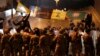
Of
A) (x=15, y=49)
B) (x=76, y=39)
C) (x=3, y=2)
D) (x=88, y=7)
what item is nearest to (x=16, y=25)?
(x=15, y=49)

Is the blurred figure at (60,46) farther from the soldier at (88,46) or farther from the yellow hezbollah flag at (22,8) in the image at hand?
the yellow hezbollah flag at (22,8)

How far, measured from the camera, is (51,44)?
352 cm

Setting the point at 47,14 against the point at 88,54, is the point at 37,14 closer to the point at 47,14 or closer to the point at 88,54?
the point at 47,14

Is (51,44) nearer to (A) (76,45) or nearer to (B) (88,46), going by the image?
(A) (76,45)

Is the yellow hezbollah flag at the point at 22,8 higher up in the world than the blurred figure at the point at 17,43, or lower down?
lower down

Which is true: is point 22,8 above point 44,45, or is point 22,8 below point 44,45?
below

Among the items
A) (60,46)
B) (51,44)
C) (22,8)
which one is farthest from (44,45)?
(22,8)

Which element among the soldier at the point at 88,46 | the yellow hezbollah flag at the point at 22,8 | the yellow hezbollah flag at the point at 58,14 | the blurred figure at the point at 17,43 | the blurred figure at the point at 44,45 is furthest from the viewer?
the yellow hezbollah flag at the point at 22,8

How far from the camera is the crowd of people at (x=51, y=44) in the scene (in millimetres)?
3422

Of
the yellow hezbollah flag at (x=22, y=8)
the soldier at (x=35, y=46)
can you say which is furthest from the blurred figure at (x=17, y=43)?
the yellow hezbollah flag at (x=22, y=8)

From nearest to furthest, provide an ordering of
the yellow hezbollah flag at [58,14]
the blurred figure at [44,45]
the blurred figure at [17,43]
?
the blurred figure at [44,45] < the blurred figure at [17,43] < the yellow hezbollah flag at [58,14]

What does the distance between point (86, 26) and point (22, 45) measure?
1.13 m

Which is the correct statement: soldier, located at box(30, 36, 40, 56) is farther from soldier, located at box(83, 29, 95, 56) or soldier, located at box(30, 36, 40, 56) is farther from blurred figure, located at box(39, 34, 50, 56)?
Answer: soldier, located at box(83, 29, 95, 56)

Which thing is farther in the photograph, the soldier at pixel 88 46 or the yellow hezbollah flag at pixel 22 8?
the yellow hezbollah flag at pixel 22 8
